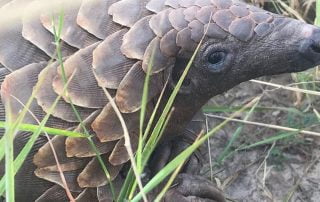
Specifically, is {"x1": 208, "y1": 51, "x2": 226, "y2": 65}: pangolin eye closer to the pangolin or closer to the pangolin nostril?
the pangolin

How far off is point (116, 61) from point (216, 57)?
0.95 feet

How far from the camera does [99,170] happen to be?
2125mm

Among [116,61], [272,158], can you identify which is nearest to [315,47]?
[116,61]

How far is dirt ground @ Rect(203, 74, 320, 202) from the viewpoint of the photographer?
2652mm

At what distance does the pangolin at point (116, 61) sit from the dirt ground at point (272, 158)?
62 cm

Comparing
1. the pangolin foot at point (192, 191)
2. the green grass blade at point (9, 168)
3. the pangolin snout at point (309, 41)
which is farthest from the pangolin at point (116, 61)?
the green grass blade at point (9, 168)

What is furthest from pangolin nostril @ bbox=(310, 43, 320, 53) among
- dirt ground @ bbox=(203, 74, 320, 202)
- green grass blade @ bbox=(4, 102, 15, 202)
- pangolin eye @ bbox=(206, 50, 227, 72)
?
green grass blade @ bbox=(4, 102, 15, 202)

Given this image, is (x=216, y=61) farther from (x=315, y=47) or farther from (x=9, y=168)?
(x=9, y=168)

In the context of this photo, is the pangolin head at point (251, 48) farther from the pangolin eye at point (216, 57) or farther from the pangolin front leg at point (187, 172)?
the pangolin front leg at point (187, 172)

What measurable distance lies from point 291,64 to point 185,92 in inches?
12.6

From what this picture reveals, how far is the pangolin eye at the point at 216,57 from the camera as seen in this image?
210 cm

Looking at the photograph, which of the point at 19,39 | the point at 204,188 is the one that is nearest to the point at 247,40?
the point at 204,188

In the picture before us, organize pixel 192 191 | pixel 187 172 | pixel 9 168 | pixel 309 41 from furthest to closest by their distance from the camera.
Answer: pixel 187 172 < pixel 192 191 < pixel 309 41 < pixel 9 168

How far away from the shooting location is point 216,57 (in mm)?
2109
